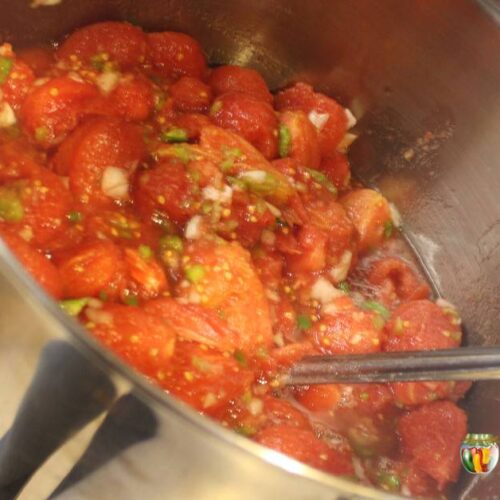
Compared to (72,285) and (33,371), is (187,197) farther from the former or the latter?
(33,371)

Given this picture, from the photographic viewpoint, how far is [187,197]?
1707mm

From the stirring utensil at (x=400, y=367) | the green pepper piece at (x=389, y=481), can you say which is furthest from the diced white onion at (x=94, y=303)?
the green pepper piece at (x=389, y=481)

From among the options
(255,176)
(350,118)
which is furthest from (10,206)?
(350,118)

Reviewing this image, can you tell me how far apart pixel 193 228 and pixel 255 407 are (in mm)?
460

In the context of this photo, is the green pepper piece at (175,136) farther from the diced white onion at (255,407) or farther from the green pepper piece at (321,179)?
the diced white onion at (255,407)


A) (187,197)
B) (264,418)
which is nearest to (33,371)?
(264,418)

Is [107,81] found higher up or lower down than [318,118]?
lower down

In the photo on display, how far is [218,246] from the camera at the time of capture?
1661 millimetres

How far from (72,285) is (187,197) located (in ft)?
1.32

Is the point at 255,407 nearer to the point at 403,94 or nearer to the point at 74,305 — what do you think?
the point at 74,305

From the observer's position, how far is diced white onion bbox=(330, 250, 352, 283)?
188cm

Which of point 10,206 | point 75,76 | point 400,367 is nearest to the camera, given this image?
point 400,367

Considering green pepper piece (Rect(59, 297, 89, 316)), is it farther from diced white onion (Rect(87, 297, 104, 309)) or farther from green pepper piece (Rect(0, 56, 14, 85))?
green pepper piece (Rect(0, 56, 14, 85))

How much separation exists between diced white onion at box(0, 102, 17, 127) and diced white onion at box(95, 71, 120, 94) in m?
0.25
